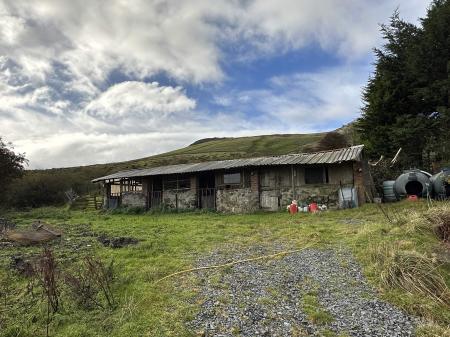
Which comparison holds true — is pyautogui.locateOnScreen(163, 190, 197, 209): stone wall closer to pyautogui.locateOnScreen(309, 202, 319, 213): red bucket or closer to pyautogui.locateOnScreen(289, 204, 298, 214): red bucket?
pyautogui.locateOnScreen(289, 204, 298, 214): red bucket

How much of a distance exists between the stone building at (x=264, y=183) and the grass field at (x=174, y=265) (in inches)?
176

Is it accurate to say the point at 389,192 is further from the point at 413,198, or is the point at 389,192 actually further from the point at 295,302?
the point at 295,302

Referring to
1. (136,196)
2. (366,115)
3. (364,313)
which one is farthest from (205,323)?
(366,115)

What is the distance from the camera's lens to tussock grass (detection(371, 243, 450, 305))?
6145 mm

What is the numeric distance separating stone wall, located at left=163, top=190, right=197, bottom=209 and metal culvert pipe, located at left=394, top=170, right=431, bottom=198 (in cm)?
1253

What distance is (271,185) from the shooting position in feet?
69.1

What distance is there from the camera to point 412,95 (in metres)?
23.9

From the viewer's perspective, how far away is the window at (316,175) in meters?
19.8

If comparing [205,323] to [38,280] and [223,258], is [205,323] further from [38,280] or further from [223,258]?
[38,280]

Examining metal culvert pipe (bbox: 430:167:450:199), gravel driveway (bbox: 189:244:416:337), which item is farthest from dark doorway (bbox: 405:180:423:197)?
gravel driveway (bbox: 189:244:416:337)

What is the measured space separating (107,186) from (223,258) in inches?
872

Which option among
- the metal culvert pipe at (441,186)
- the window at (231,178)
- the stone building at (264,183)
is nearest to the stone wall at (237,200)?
the stone building at (264,183)

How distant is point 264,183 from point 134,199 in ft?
35.6

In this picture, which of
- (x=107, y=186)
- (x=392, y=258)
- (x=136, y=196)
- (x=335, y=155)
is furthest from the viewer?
(x=107, y=186)
